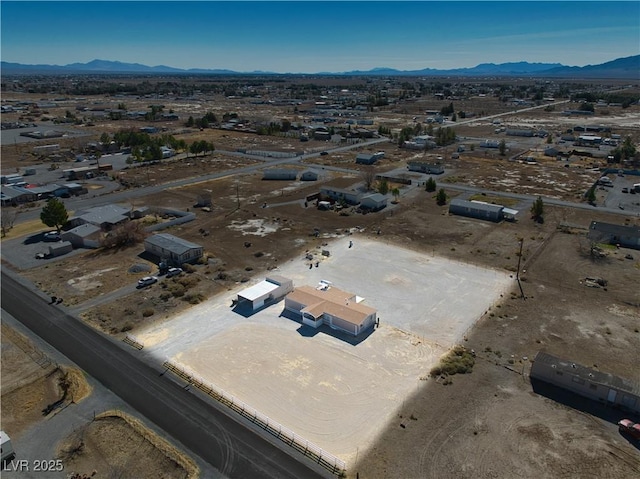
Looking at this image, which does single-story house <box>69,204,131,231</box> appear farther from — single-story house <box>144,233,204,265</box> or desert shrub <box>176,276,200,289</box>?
desert shrub <box>176,276,200,289</box>

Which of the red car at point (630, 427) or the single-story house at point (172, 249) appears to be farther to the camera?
the single-story house at point (172, 249)

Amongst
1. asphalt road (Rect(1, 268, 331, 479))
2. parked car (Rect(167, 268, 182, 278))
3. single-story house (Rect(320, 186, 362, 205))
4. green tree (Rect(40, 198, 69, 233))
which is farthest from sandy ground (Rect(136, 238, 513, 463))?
green tree (Rect(40, 198, 69, 233))

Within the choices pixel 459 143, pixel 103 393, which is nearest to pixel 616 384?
pixel 103 393

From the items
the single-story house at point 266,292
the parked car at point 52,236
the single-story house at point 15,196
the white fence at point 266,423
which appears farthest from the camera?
the single-story house at point 15,196

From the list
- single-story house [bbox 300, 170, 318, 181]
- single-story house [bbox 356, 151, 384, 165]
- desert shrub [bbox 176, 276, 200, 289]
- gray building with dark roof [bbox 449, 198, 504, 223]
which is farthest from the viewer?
single-story house [bbox 356, 151, 384, 165]

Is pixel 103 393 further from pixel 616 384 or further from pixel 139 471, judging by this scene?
pixel 616 384

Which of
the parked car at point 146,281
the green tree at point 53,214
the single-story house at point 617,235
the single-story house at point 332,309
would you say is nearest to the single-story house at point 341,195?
the single-story house at point 332,309

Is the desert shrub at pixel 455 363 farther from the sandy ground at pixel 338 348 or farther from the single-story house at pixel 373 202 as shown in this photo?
the single-story house at pixel 373 202
